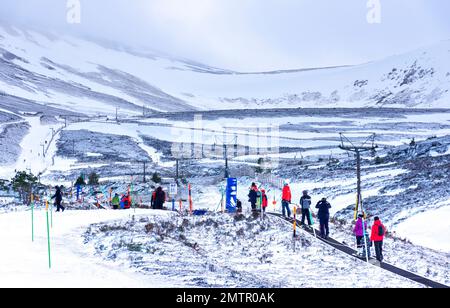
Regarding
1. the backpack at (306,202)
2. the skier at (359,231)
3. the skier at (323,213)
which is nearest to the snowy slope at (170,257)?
the skier at (359,231)

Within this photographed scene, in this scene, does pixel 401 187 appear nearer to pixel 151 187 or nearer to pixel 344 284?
pixel 151 187

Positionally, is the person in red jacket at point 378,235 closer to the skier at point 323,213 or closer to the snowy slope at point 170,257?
the snowy slope at point 170,257

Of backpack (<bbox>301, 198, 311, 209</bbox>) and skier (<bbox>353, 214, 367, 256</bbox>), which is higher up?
backpack (<bbox>301, 198, 311, 209</bbox>)

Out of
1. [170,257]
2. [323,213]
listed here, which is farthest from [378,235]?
[170,257]

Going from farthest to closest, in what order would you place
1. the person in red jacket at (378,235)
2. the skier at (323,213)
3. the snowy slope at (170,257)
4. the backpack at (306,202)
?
the backpack at (306,202)
the skier at (323,213)
the person in red jacket at (378,235)
the snowy slope at (170,257)

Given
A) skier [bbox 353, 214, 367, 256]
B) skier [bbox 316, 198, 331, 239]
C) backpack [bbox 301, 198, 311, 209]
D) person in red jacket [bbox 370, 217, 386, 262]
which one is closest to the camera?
person in red jacket [bbox 370, 217, 386, 262]

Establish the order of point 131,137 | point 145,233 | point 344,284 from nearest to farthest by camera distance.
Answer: point 344,284 → point 145,233 → point 131,137

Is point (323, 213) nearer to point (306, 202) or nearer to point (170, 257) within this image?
point (306, 202)

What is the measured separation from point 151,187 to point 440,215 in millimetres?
31488

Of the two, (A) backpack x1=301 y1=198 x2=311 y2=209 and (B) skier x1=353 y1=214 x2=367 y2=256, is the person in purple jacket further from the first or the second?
(A) backpack x1=301 y1=198 x2=311 y2=209

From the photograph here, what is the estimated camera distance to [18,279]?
39.3 ft

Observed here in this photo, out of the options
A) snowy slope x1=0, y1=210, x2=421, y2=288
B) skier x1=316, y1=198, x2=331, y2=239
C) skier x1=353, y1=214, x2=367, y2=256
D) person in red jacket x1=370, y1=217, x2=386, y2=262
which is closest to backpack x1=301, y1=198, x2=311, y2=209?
snowy slope x1=0, y1=210, x2=421, y2=288

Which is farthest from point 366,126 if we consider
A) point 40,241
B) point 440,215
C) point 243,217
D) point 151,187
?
point 40,241

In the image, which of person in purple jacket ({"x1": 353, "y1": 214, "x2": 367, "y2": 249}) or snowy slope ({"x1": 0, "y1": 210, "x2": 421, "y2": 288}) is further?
person in purple jacket ({"x1": 353, "y1": 214, "x2": 367, "y2": 249})
